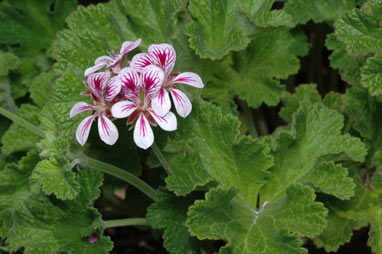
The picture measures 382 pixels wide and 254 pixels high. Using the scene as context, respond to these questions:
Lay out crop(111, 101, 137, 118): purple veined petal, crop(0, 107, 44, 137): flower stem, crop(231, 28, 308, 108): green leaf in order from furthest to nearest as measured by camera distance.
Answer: crop(231, 28, 308, 108): green leaf
crop(0, 107, 44, 137): flower stem
crop(111, 101, 137, 118): purple veined petal

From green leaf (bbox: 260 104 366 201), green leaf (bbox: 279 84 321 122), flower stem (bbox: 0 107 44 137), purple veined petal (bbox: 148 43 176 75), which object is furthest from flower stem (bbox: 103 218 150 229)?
green leaf (bbox: 279 84 321 122)

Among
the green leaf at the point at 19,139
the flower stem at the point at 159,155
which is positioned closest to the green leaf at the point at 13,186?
the green leaf at the point at 19,139

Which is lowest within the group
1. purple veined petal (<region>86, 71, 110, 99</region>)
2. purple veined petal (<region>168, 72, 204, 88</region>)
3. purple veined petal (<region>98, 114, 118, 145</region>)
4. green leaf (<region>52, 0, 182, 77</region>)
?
purple veined petal (<region>98, 114, 118, 145</region>)

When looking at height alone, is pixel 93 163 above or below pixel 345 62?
above

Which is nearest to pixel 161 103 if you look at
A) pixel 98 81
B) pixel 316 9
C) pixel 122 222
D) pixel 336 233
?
pixel 98 81

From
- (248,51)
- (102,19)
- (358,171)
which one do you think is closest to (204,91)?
(248,51)

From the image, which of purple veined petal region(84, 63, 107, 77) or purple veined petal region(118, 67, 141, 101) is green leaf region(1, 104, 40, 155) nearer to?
purple veined petal region(84, 63, 107, 77)

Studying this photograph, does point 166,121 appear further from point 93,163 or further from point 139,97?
point 93,163
